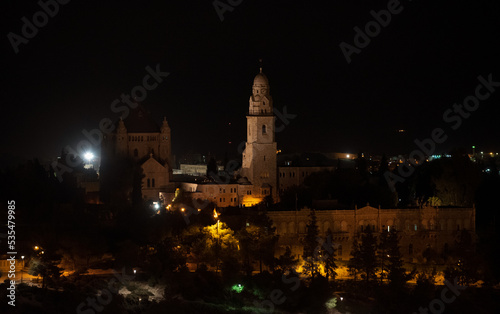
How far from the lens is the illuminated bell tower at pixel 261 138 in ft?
196

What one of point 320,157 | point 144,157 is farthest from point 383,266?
point 320,157

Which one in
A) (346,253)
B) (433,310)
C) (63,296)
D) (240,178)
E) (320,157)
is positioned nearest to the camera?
(63,296)

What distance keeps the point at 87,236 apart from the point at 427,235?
834 inches

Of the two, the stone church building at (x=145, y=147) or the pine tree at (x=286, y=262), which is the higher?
the stone church building at (x=145, y=147)

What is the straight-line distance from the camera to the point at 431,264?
167 ft

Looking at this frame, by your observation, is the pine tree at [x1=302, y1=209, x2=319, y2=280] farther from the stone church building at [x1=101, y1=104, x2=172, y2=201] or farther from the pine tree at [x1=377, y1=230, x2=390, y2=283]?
the stone church building at [x1=101, y1=104, x2=172, y2=201]

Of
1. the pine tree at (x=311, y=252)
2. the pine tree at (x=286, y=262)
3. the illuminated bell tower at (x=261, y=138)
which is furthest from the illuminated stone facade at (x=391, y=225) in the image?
the illuminated bell tower at (x=261, y=138)

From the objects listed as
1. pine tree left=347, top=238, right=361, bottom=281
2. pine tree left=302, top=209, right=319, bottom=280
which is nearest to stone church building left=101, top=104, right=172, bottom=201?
pine tree left=302, top=209, right=319, bottom=280

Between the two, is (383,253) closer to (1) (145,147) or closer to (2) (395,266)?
(2) (395,266)

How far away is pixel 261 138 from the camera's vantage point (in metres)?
60.0

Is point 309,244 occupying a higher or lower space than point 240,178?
lower

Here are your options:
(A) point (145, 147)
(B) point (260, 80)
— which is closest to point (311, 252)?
(B) point (260, 80)

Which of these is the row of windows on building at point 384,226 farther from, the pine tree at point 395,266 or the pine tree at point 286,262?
the pine tree at point 395,266

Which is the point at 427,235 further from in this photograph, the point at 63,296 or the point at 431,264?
the point at 63,296
